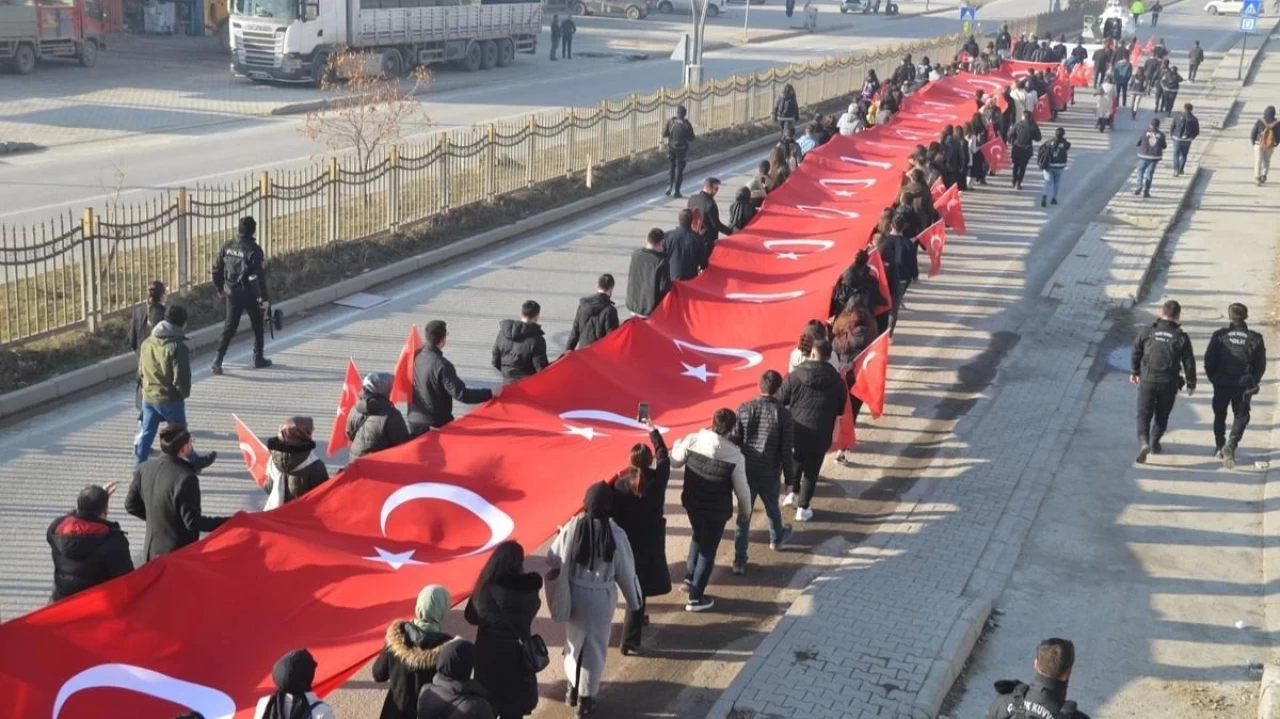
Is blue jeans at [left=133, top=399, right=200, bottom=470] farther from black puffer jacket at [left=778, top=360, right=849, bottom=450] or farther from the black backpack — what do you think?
the black backpack

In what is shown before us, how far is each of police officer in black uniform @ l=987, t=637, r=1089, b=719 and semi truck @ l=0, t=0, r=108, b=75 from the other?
37617 millimetres

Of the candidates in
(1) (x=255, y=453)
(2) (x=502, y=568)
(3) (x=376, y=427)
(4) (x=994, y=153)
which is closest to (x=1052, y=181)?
(4) (x=994, y=153)

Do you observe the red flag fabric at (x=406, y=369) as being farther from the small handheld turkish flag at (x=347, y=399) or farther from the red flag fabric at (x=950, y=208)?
the red flag fabric at (x=950, y=208)

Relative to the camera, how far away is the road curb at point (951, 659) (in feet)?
29.3

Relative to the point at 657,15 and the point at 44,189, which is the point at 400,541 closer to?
the point at 44,189

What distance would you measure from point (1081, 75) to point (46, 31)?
1170 inches

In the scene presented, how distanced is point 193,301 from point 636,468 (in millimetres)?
9290

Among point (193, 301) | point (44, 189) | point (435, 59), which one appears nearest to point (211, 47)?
point (435, 59)

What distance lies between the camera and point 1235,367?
1362 cm

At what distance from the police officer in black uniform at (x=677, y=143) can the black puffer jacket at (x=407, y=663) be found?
17975mm

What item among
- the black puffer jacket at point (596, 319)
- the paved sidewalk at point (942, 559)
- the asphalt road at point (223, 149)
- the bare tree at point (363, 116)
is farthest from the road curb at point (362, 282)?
the paved sidewalk at point (942, 559)

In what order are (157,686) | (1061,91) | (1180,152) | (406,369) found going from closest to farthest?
(157,686)
(406,369)
(1180,152)
(1061,91)

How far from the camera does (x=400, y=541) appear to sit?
354 inches

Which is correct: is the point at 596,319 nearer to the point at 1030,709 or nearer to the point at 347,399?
the point at 347,399
